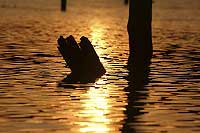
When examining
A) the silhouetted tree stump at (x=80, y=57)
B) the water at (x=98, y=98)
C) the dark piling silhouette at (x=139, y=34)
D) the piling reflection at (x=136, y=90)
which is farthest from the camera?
the dark piling silhouette at (x=139, y=34)

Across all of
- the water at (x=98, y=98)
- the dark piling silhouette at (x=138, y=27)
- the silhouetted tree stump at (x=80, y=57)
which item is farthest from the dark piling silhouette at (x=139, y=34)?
the silhouetted tree stump at (x=80, y=57)

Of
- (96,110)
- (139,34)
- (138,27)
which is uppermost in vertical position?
(96,110)

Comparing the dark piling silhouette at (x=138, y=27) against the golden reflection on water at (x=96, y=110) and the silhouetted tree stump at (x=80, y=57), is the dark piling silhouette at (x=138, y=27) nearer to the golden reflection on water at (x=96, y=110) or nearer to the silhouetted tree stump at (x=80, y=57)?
the silhouetted tree stump at (x=80, y=57)

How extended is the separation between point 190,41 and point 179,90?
2399cm

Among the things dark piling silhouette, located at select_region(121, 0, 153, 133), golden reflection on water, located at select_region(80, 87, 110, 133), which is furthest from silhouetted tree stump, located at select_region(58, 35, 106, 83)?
golden reflection on water, located at select_region(80, 87, 110, 133)

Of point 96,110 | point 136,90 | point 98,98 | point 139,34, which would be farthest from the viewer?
point 139,34

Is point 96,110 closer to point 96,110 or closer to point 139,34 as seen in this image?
point 96,110

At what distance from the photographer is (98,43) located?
1758 inches

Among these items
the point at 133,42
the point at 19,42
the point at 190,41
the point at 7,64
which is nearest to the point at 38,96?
the point at 7,64

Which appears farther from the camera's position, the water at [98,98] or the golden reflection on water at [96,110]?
the water at [98,98]

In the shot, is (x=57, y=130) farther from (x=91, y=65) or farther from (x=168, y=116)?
(x=91, y=65)

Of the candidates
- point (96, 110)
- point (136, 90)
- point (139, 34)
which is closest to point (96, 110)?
point (96, 110)

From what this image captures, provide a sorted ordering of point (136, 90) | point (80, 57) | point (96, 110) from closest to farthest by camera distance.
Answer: point (96, 110) < point (136, 90) < point (80, 57)

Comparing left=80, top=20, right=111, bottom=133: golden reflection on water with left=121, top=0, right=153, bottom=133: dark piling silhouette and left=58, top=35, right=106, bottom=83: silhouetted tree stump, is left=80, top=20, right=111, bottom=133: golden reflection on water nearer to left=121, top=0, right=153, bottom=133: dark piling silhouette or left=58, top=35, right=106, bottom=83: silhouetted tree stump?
left=58, top=35, right=106, bottom=83: silhouetted tree stump
